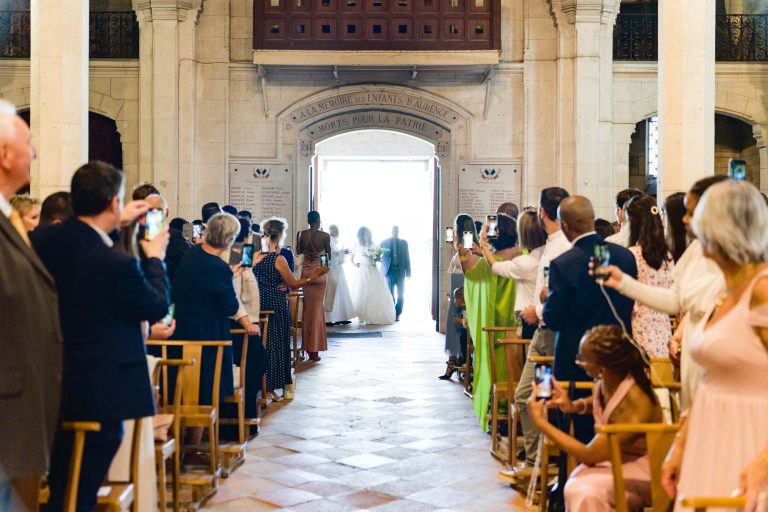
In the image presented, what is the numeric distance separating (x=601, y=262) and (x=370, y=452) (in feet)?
11.9

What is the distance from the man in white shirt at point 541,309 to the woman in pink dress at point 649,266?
0.59 m

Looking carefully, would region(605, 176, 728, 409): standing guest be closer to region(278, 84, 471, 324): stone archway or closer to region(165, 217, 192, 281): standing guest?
region(165, 217, 192, 281): standing guest

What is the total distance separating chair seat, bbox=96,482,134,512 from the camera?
372 centimetres

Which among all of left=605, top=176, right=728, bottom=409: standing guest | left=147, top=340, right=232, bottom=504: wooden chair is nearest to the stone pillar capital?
left=147, top=340, right=232, bottom=504: wooden chair

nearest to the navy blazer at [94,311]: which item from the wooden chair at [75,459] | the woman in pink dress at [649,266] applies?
the wooden chair at [75,459]

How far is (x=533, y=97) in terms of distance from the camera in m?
14.0

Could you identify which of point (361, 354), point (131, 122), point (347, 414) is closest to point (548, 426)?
point (347, 414)

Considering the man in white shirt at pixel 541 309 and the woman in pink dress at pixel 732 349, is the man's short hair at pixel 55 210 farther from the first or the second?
the woman in pink dress at pixel 732 349

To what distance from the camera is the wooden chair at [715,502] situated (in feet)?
8.57

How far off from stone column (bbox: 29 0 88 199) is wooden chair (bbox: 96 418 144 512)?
4.27 metres

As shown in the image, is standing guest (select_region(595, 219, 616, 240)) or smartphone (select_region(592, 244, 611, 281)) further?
standing guest (select_region(595, 219, 616, 240))

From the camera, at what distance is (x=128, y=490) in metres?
3.88

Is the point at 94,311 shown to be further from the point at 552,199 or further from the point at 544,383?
the point at 552,199

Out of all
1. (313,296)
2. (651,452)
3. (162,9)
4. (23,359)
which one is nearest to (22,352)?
(23,359)
